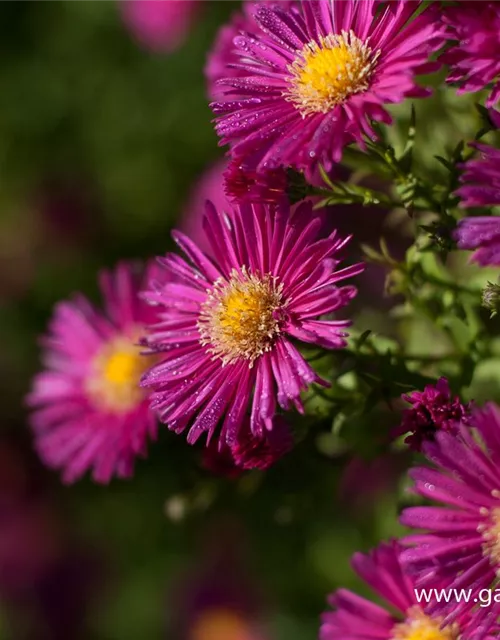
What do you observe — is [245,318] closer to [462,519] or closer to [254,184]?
[254,184]

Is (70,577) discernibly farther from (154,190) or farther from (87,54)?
(87,54)

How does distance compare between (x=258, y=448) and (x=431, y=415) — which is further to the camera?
(x=258, y=448)

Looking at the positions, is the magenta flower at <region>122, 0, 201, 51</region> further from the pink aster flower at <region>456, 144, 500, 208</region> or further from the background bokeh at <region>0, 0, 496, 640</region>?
the pink aster flower at <region>456, 144, 500, 208</region>

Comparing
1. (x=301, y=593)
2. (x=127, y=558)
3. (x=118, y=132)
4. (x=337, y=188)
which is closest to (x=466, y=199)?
(x=337, y=188)

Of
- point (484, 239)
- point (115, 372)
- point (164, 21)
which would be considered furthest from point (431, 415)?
point (164, 21)

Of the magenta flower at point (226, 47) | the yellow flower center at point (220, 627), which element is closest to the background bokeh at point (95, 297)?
the yellow flower center at point (220, 627)

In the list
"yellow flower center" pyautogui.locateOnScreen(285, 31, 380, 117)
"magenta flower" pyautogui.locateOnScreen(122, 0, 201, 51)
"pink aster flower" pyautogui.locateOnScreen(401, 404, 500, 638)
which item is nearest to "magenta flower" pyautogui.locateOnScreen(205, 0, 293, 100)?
"yellow flower center" pyautogui.locateOnScreen(285, 31, 380, 117)
